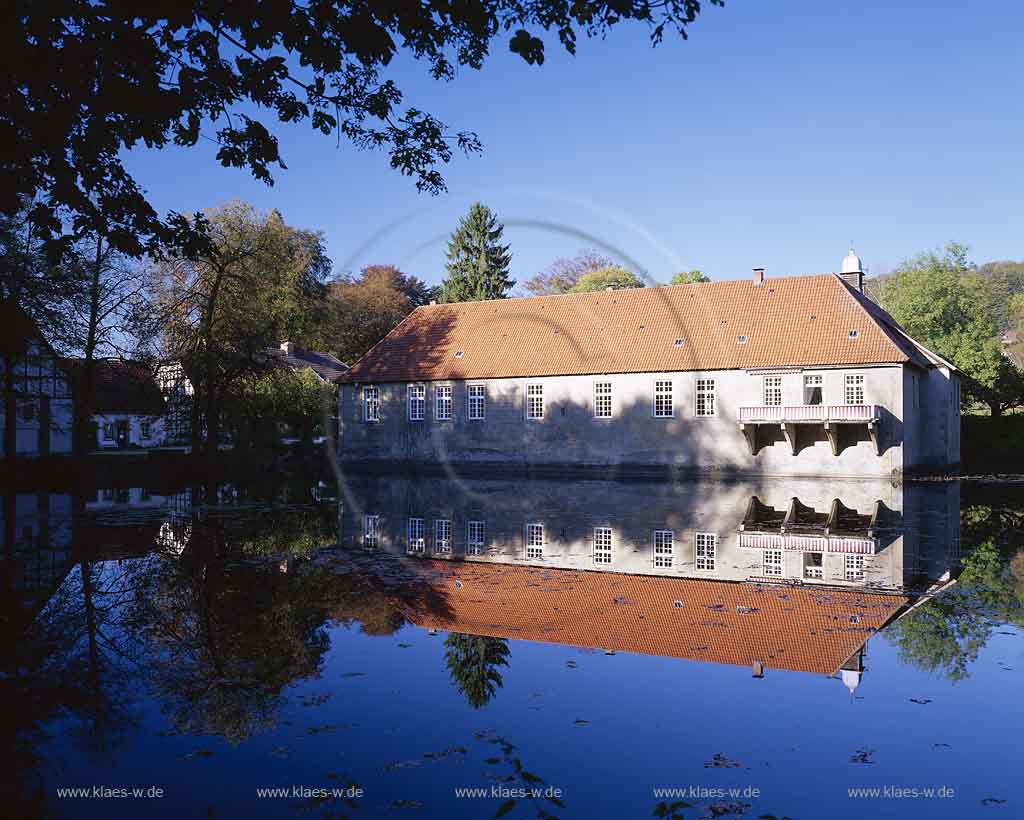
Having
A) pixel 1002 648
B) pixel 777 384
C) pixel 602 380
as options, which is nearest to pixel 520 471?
pixel 602 380

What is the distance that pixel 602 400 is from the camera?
120 feet

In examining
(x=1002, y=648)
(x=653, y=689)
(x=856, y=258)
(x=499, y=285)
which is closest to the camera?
(x=653, y=689)

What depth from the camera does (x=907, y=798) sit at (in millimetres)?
4410

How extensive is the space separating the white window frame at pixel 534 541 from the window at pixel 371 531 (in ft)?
7.92

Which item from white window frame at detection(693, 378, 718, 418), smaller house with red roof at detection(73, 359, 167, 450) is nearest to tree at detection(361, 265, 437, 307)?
smaller house with red roof at detection(73, 359, 167, 450)

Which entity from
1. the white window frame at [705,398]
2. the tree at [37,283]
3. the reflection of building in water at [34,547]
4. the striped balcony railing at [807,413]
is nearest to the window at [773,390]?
the striped balcony railing at [807,413]

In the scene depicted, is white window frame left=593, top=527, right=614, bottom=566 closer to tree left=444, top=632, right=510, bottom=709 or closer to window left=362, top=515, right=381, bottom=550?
window left=362, top=515, right=381, bottom=550

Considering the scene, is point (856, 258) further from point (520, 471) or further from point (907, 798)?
point (907, 798)

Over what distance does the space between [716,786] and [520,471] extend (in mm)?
32023

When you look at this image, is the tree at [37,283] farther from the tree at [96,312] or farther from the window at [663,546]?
the window at [663,546]

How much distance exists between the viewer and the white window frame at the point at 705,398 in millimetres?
34094

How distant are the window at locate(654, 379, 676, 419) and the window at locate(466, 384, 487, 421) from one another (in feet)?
27.4

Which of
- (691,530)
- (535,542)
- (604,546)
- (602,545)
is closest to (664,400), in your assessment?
(691,530)

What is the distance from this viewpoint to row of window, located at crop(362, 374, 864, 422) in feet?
107
